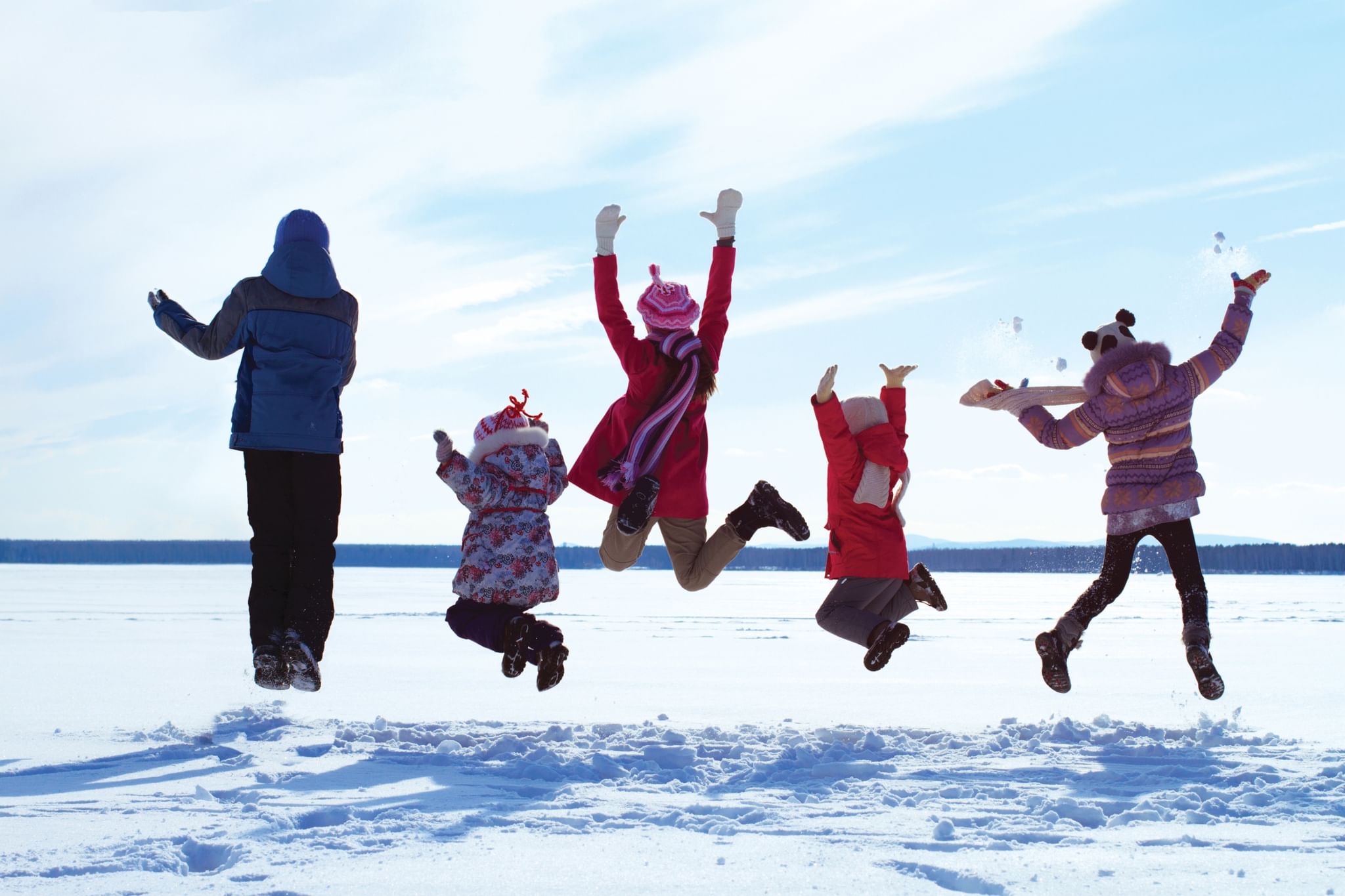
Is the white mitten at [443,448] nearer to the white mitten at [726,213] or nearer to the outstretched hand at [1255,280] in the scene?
the white mitten at [726,213]

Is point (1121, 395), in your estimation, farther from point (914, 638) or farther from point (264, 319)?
point (914, 638)

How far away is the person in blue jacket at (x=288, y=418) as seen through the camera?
19.0 feet

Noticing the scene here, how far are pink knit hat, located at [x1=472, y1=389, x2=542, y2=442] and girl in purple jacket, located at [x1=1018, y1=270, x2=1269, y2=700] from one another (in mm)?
2819

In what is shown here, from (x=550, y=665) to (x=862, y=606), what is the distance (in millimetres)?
1877

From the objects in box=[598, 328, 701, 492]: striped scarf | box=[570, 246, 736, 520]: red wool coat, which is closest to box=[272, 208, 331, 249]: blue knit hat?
box=[570, 246, 736, 520]: red wool coat

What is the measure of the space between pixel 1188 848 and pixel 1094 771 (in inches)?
50.6

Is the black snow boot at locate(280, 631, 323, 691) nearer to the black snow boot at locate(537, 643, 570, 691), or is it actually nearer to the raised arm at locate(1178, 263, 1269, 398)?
the black snow boot at locate(537, 643, 570, 691)

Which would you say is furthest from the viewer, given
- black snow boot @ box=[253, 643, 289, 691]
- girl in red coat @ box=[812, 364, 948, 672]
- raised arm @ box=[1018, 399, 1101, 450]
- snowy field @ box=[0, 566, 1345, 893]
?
girl in red coat @ box=[812, 364, 948, 672]

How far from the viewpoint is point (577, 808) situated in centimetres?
418

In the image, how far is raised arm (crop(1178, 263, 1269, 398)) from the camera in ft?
20.6

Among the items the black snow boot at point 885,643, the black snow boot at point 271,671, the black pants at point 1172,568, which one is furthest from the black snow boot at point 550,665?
the black pants at point 1172,568

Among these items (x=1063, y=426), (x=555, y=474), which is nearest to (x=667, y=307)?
(x=555, y=474)

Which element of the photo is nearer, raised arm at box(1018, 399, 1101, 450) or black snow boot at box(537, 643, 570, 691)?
black snow boot at box(537, 643, 570, 691)

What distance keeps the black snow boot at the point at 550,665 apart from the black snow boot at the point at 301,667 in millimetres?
1063
